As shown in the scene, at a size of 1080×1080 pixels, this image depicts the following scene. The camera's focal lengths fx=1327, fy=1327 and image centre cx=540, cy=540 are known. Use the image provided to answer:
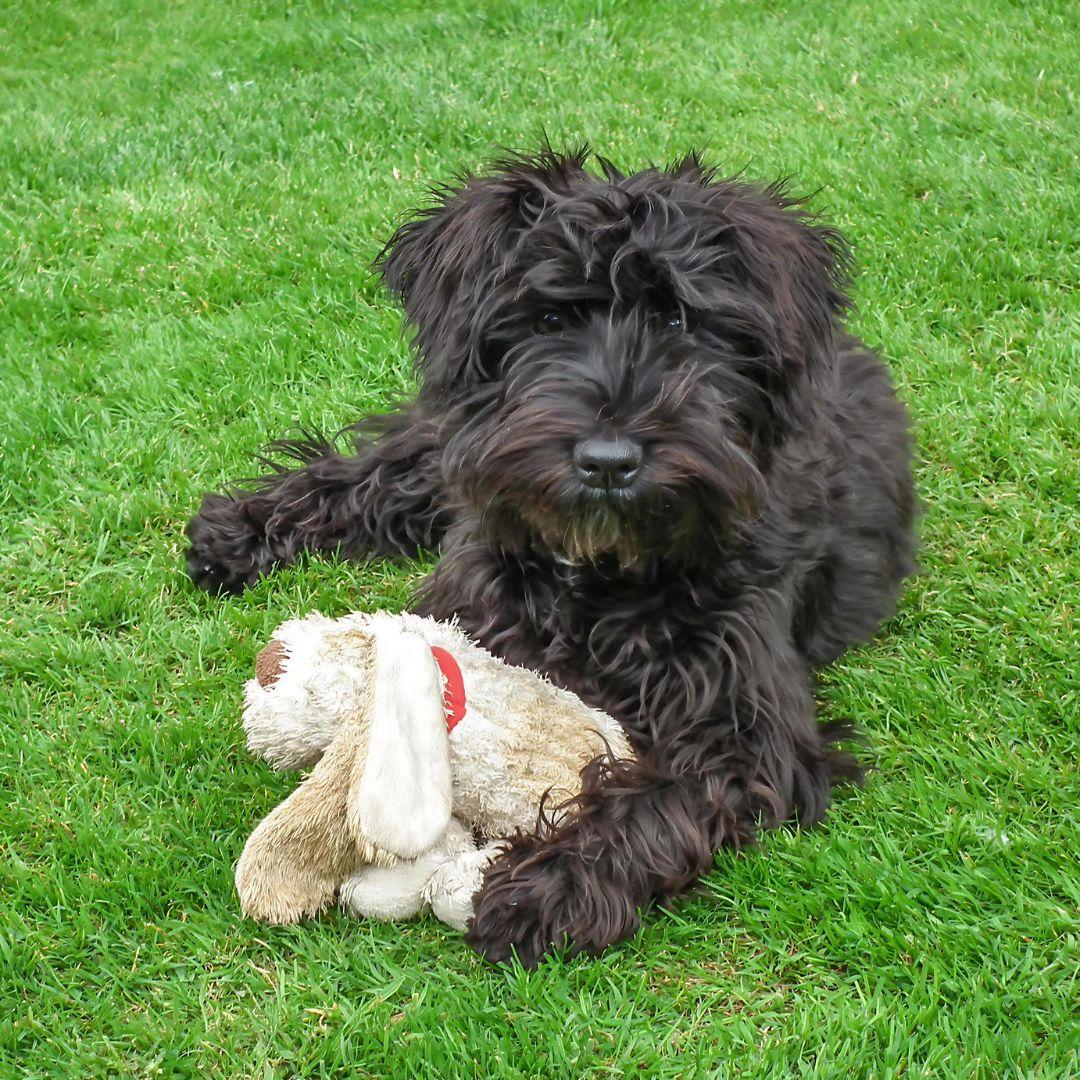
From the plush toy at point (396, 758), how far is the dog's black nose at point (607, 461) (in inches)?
20.4

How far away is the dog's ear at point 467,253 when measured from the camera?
10.8ft

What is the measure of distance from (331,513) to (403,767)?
6.68 feet

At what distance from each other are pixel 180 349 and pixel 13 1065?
3410 mm

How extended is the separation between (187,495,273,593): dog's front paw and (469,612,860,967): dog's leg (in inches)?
64.3

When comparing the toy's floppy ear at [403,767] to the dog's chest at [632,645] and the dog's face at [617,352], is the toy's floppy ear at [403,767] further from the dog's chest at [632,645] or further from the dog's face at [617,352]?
the dog's chest at [632,645]

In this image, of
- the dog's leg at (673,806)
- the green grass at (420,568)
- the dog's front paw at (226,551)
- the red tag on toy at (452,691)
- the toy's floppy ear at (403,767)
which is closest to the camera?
the toy's floppy ear at (403,767)

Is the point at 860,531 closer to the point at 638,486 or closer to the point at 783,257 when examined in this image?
the point at 783,257

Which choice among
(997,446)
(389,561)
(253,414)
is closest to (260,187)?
(253,414)

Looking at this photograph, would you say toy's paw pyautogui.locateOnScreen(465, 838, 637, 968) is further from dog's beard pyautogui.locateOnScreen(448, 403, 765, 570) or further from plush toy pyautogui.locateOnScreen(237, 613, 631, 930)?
dog's beard pyautogui.locateOnScreen(448, 403, 765, 570)

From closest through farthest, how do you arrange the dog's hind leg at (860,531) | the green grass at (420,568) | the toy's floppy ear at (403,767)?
the toy's floppy ear at (403,767) → the green grass at (420,568) → the dog's hind leg at (860,531)

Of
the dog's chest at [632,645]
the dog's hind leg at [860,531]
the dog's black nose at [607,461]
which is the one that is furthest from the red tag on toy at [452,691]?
the dog's hind leg at [860,531]

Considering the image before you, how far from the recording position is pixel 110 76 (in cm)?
868

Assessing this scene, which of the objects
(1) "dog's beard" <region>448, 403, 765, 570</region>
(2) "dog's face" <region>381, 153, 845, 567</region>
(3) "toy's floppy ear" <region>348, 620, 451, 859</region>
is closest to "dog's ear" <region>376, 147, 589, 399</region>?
Result: (2) "dog's face" <region>381, 153, 845, 567</region>

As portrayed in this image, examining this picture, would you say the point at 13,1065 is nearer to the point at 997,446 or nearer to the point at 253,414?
the point at 253,414
